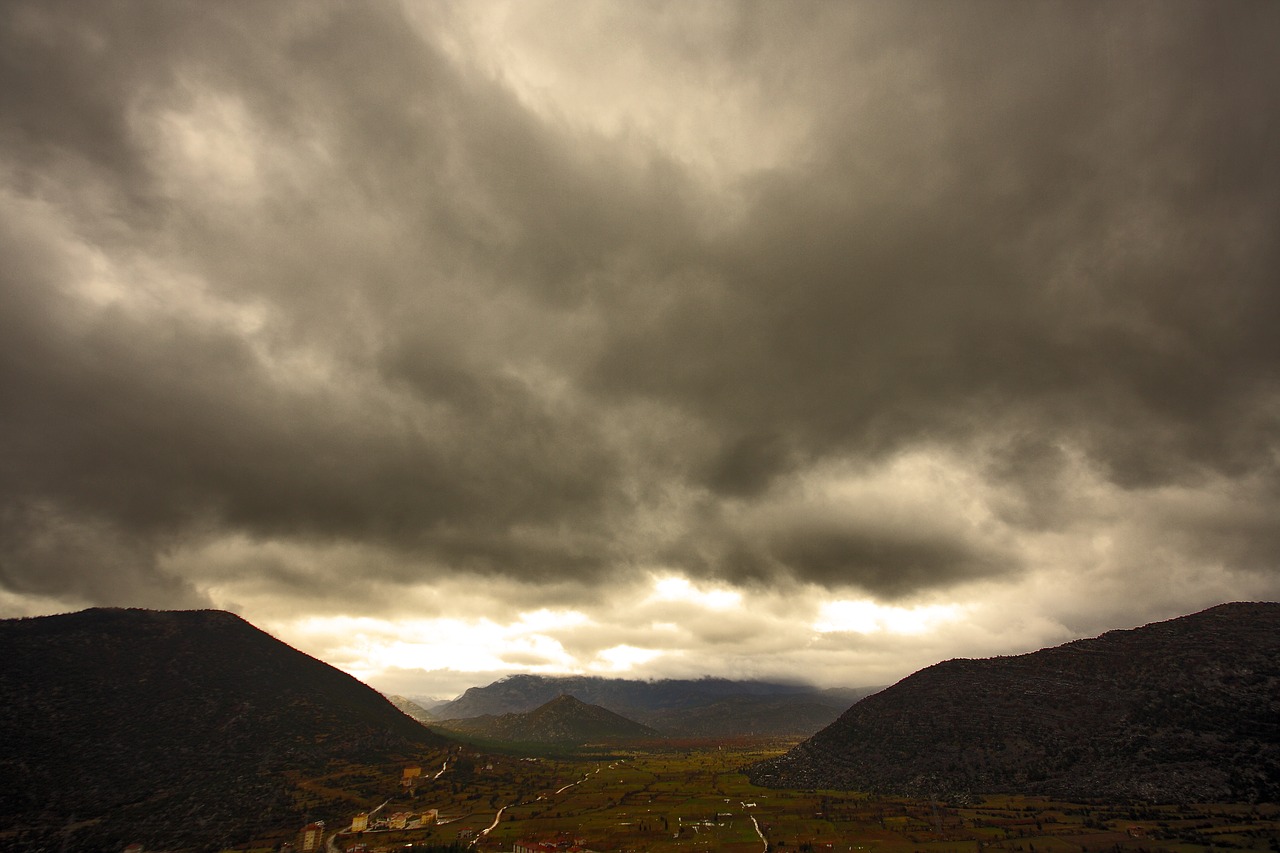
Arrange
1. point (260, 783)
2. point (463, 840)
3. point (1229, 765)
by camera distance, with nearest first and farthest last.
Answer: point (463, 840)
point (1229, 765)
point (260, 783)

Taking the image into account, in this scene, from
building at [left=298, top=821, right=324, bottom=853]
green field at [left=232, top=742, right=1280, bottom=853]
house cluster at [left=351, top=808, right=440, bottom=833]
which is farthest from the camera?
house cluster at [left=351, top=808, right=440, bottom=833]

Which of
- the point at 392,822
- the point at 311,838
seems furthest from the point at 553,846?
the point at 311,838

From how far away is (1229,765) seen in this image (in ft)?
612

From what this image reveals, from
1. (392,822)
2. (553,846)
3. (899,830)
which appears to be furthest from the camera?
(392,822)

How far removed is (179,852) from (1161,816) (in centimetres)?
27464

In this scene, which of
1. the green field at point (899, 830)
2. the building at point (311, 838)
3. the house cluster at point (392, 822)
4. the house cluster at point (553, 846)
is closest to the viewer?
the green field at point (899, 830)

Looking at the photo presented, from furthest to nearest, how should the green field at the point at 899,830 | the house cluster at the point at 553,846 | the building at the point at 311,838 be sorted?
the building at the point at 311,838, the house cluster at the point at 553,846, the green field at the point at 899,830

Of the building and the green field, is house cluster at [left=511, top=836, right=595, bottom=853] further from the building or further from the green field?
the building

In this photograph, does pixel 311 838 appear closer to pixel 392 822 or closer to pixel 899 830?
pixel 392 822

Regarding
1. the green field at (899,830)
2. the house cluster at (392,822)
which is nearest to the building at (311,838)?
the green field at (899,830)

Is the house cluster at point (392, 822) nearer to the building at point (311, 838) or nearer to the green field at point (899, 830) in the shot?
the green field at point (899, 830)

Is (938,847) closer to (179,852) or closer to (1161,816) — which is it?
(1161,816)

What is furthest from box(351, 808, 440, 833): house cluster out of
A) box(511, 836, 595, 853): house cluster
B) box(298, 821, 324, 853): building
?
box(511, 836, 595, 853): house cluster

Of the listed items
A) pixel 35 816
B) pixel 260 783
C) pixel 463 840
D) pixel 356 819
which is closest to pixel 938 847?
pixel 463 840
